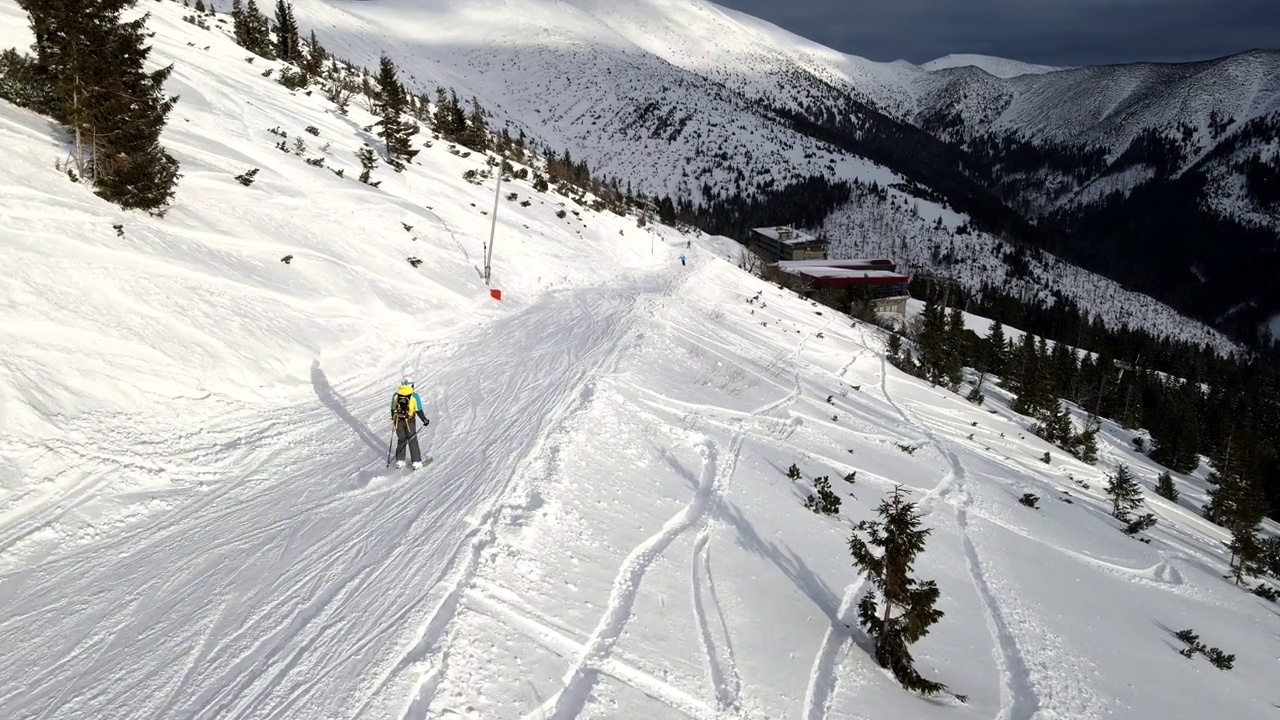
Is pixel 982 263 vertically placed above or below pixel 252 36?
above

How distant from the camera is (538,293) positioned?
24.7 meters

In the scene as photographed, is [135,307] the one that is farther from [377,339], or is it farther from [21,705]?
[21,705]

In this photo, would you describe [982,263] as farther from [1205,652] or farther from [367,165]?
[1205,652]

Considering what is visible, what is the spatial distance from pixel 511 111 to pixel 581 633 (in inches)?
7336

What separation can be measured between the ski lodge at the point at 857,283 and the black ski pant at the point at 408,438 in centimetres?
8124

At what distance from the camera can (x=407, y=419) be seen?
9.74 m

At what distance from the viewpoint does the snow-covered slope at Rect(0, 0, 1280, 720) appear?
20.1 ft

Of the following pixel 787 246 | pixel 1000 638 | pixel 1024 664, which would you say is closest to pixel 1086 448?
pixel 1000 638

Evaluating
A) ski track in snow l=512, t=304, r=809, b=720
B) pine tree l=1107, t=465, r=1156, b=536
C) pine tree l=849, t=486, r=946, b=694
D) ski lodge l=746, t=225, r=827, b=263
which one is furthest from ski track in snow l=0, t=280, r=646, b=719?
ski lodge l=746, t=225, r=827, b=263

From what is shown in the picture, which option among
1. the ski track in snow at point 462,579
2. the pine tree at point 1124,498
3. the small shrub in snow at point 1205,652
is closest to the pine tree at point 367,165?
the ski track in snow at point 462,579

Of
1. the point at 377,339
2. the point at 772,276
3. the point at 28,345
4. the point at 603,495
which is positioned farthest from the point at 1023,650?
the point at 772,276

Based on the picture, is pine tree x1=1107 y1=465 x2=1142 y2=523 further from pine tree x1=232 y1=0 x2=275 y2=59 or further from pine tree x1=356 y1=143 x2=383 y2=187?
pine tree x1=232 y1=0 x2=275 y2=59

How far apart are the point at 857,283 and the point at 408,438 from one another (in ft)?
310

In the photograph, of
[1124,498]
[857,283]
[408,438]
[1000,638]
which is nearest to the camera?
[1000,638]
